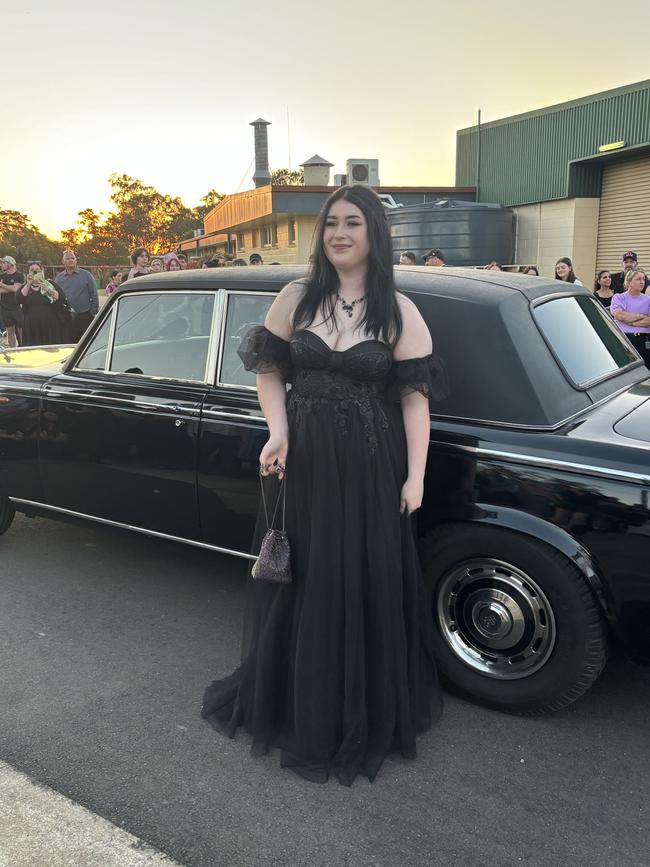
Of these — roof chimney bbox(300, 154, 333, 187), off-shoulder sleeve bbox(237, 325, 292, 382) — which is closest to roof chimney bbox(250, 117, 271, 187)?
roof chimney bbox(300, 154, 333, 187)

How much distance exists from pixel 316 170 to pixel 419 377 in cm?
2743

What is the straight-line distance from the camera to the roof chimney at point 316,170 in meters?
27.8

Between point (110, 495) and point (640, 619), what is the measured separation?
2627 millimetres

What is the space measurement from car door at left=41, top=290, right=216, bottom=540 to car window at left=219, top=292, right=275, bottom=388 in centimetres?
10

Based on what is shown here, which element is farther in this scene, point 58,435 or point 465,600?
point 58,435

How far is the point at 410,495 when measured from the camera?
2506 mm

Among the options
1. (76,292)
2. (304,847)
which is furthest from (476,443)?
(76,292)

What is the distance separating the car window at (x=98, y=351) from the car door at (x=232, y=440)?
88 cm

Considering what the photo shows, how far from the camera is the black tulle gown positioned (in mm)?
2475

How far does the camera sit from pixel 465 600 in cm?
287

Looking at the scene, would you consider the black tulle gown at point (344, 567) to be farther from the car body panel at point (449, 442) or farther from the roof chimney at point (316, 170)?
the roof chimney at point (316, 170)

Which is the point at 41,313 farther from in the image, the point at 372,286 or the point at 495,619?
the point at 495,619

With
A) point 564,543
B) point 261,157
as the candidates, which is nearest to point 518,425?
point 564,543

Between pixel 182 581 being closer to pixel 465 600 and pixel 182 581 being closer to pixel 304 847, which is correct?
pixel 465 600
